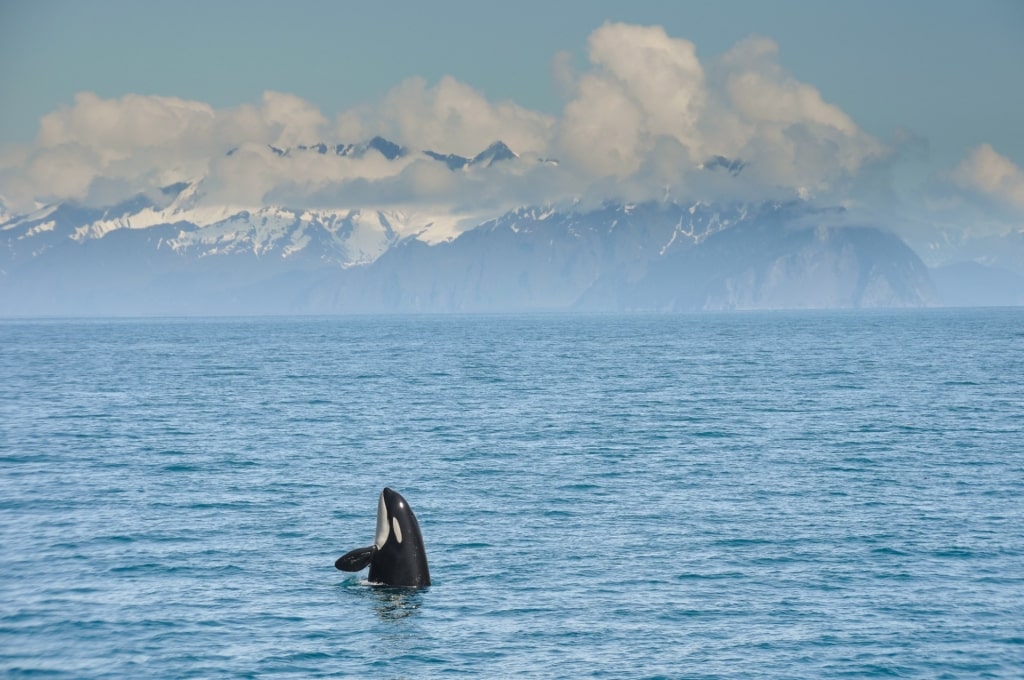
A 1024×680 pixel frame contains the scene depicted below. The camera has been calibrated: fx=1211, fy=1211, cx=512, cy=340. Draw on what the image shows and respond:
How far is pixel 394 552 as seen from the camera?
35.6 m

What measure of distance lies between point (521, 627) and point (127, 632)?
33.8 ft

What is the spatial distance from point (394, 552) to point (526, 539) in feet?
25.9

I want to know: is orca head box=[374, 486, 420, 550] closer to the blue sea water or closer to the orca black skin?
the orca black skin

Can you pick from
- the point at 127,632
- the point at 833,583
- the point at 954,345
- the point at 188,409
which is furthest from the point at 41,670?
the point at 954,345

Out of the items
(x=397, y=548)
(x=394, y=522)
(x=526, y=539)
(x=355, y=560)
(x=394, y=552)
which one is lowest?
(x=526, y=539)

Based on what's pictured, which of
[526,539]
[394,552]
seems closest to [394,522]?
[394,552]

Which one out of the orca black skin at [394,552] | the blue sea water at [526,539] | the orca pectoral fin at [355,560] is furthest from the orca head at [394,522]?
the blue sea water at [526,539]

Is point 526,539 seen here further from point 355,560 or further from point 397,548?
point 355,560

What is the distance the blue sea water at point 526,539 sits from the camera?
100 ft

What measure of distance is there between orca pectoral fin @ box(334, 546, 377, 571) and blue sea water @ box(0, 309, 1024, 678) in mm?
1077

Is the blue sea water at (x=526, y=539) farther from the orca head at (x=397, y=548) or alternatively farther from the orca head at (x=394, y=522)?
the orca head at (x=394, y=522)

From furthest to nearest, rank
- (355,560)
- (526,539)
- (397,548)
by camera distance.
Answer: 1. (526,539)
2. (397,548)
3. (355,560)

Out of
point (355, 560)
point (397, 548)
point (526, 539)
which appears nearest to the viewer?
point (355, 560)

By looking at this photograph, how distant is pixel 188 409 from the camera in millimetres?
90812
